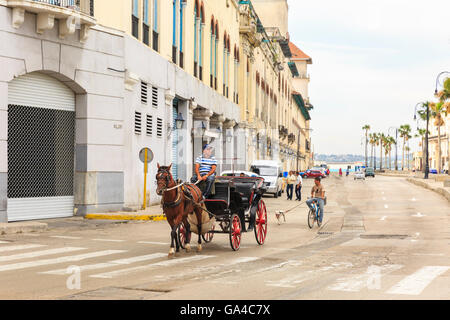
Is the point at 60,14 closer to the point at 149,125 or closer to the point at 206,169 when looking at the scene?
the point at 149,125

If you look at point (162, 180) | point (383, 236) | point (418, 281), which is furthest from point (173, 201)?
point (383, 236)

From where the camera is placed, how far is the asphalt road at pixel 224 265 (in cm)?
904

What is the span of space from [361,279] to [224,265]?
9.26ft

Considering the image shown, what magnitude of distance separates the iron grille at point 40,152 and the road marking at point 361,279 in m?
12.8

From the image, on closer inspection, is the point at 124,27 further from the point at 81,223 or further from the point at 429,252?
the point at 429,252

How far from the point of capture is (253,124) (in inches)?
2195

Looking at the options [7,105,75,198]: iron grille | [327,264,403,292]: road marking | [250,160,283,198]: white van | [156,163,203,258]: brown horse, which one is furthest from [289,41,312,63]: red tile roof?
[327,264,403,292]: road marking

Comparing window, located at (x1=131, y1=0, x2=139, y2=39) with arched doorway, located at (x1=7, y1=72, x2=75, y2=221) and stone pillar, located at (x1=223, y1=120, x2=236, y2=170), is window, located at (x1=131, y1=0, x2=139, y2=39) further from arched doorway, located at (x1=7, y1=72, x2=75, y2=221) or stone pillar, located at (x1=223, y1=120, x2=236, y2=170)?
stone pillar, located at (x1=223, y1=120, x2=236, y2=170)

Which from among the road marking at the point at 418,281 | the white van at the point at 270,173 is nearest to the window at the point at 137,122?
the road marking at the point at 418,281

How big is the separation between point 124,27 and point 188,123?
10192 millimetres

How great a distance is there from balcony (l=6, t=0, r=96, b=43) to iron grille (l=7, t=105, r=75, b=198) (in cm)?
272

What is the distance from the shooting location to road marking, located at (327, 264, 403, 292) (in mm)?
9383

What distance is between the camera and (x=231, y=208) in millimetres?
14922
